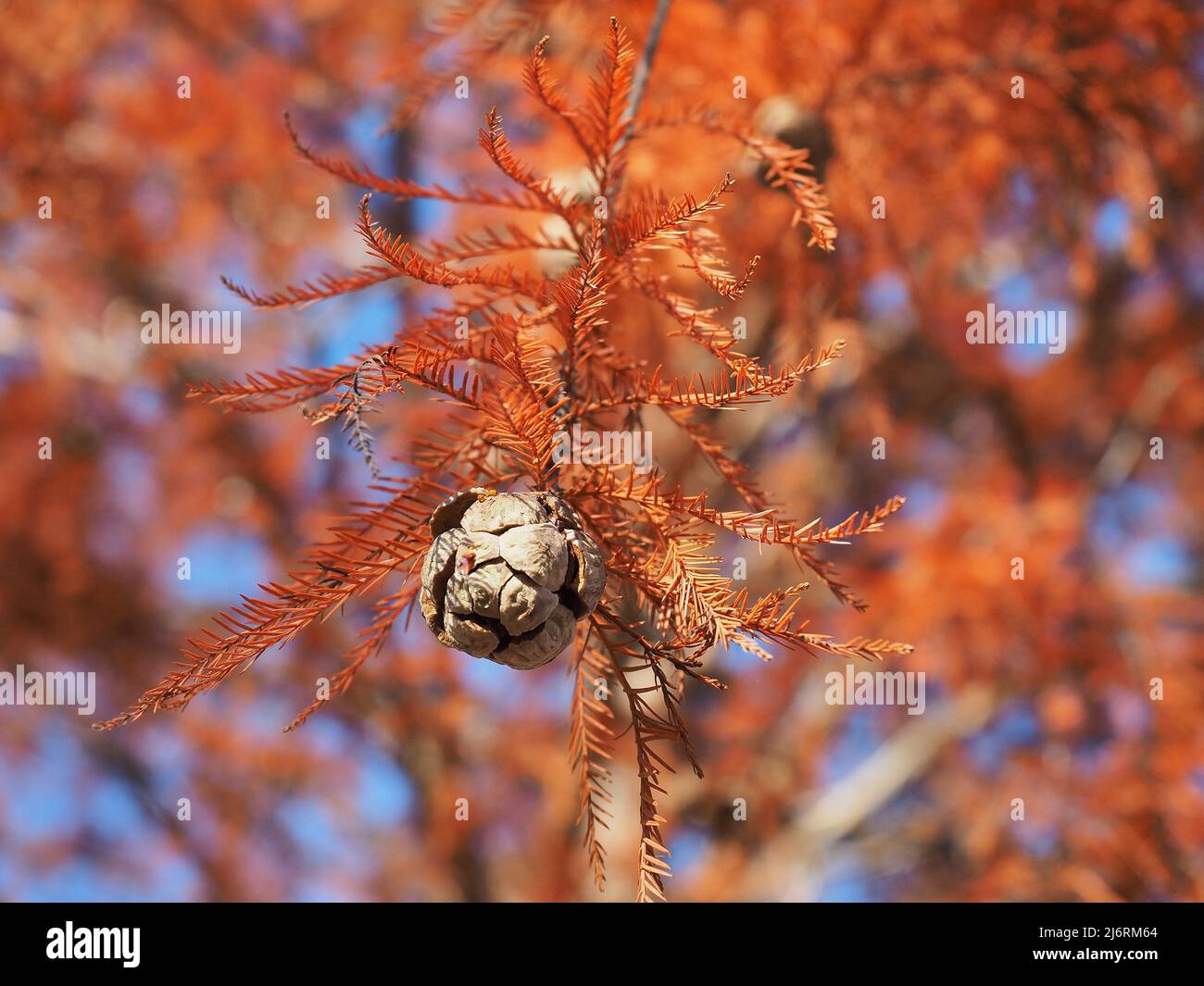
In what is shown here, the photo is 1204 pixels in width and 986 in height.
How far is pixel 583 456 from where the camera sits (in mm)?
868

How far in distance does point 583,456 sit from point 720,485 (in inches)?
61.5

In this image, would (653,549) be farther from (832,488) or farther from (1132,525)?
(1132,525)

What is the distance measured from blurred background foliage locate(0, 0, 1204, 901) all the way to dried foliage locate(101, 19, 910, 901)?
3.29ft

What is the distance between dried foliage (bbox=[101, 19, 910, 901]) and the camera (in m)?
0.76

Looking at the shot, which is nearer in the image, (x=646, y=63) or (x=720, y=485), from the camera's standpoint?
(x=646, y=63)

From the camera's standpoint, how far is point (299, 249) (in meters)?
4.27

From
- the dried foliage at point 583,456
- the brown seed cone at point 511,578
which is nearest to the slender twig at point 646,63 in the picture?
the dried foliage at point 583,456

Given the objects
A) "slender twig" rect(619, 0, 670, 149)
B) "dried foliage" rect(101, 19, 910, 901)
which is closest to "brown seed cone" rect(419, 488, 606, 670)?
"dried foliage" rect(101, 19, 910, 901)

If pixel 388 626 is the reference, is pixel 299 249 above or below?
above

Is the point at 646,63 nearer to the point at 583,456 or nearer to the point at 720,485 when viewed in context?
the point at 583,456

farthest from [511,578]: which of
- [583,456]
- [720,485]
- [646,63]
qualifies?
[720,485]

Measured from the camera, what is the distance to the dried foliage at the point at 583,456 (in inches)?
30.0
